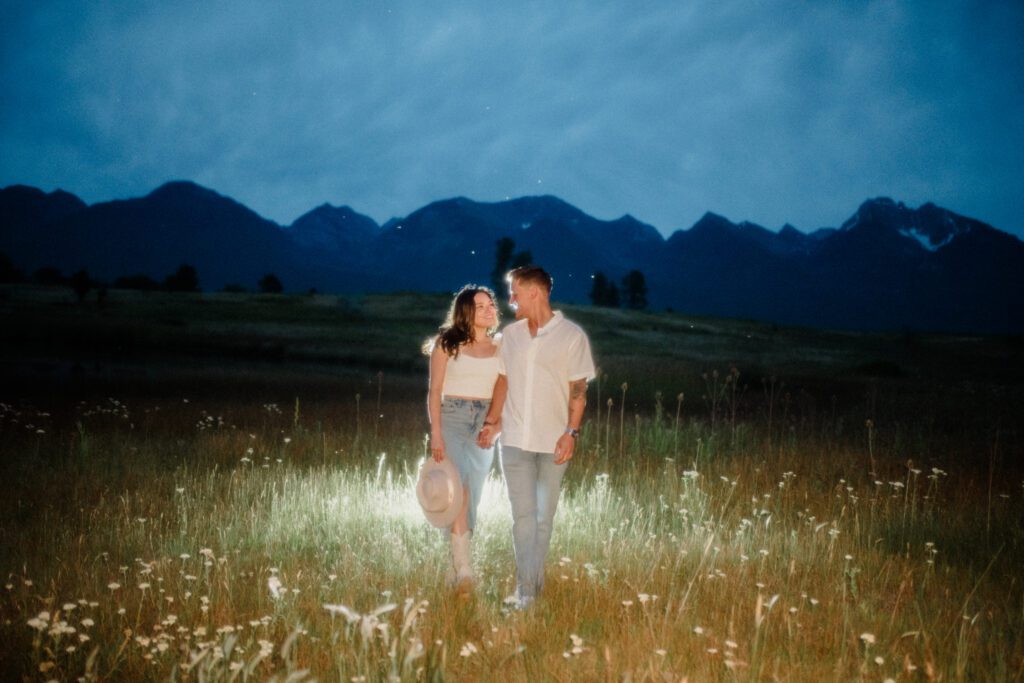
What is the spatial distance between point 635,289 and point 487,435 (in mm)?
151153

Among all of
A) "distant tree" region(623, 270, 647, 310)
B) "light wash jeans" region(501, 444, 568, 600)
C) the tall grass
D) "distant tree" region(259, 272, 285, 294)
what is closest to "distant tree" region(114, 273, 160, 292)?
"distant tree" region(259, 272, 285, 294)

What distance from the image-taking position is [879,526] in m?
6.37

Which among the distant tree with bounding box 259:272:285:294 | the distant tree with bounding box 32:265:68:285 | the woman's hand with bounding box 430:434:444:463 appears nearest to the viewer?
the woman's hand with bounding box 430:434:444:463

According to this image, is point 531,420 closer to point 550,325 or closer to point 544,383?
point 544,383

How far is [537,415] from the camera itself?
448 centimetres

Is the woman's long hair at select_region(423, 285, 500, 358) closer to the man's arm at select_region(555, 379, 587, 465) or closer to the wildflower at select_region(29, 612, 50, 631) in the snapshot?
the man's arm at select_region(555, 379, 587, 465)

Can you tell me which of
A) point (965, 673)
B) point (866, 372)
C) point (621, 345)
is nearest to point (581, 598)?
point (965, 673)

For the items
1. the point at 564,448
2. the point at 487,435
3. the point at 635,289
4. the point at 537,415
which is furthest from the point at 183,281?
the point at 564,448

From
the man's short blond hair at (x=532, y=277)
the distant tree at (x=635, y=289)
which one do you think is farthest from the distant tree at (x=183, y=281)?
the man's short blond hair at (x=532, y=277)

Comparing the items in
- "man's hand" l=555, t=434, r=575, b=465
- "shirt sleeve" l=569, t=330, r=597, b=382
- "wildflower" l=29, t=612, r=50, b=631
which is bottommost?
"wildflower" l=29, t=612, r=50, b=631

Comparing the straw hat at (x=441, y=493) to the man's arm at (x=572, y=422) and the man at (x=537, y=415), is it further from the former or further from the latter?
the man's arm at (x=572, y=422)

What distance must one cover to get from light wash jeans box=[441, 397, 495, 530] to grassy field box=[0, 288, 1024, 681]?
68cm

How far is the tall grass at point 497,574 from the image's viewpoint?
11.6 feet

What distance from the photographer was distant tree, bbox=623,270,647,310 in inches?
6004
